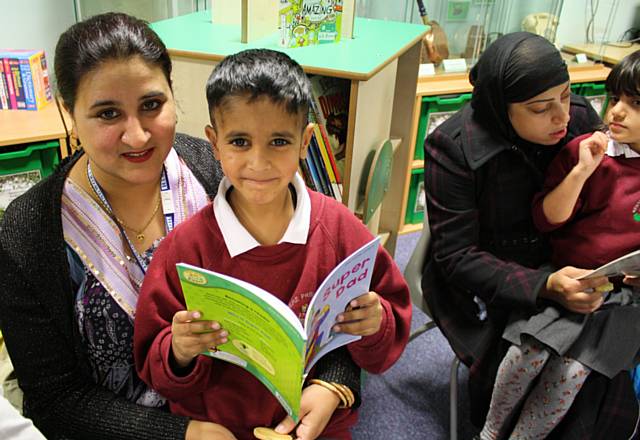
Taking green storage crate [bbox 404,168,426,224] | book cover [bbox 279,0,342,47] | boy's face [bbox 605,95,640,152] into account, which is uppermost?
book cover [bbox 279,0,342,47]

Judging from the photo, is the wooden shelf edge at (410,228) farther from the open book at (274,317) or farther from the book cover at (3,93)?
the open book at (274,317)

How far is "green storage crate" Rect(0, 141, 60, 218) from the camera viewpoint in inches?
75.7

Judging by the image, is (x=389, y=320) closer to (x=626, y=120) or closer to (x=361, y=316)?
(x=361, y=316)

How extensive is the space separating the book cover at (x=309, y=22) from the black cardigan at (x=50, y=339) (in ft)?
2.24

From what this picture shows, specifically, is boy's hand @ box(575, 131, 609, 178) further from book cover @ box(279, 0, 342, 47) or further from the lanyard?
the lanyard

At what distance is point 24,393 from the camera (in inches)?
39.6

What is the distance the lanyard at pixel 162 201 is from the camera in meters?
1.04

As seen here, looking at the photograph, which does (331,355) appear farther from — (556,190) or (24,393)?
(556,190)

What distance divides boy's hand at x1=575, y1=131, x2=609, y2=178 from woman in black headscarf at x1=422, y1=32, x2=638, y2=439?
0.07 m

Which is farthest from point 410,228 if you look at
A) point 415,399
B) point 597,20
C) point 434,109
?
point 597,20

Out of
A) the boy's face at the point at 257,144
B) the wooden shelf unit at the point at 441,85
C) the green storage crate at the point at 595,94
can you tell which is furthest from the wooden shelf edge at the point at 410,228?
the boy's face at the point at 257,144

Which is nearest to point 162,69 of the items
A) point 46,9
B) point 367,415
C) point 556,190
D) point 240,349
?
point 240,349

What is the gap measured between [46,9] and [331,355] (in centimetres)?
204

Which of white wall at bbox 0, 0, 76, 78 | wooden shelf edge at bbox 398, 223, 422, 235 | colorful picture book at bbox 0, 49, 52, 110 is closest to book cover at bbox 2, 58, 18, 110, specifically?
colorful picture book at bbox 0, 49, 52, 110
